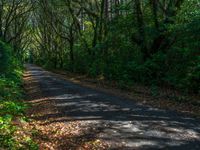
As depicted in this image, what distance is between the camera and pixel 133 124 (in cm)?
1113

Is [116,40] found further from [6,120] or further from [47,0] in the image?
[47,0]

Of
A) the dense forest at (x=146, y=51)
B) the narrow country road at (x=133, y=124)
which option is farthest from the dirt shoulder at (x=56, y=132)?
the dense forest at (x=146, y=51)

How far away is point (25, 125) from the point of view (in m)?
11.6

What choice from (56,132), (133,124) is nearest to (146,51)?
(133,124)

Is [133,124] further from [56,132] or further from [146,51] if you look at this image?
[146,51]

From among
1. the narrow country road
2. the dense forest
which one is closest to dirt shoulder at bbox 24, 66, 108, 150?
the narrow country road

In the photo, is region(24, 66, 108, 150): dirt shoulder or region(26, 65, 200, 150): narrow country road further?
region(24, 66, 108, 150): dirt shoulder

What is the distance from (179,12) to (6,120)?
45.0ft

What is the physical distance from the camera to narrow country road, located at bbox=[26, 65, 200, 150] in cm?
905

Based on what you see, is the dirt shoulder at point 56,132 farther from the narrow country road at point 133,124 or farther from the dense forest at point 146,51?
the dense forest at point 146,51

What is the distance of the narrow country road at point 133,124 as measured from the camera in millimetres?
9047

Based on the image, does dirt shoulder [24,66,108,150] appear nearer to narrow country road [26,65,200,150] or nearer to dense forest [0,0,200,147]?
narrow country road [26,65,200,150]

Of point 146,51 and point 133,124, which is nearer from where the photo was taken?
point 133,124

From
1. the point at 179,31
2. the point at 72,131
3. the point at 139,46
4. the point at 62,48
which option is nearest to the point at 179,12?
the point at 179,31
